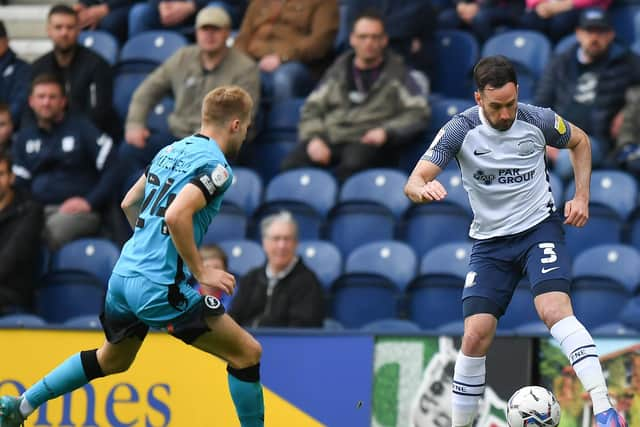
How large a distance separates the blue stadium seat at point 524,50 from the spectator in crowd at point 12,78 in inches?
176

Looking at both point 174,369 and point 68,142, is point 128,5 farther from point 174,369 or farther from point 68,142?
point 174,369

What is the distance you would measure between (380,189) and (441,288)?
1213mm

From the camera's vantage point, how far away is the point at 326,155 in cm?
1235

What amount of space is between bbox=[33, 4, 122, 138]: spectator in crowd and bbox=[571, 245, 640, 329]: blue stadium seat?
4.89 m

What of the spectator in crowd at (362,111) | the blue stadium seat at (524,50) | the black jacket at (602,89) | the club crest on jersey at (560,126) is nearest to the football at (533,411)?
the club crest on jersey at (560,126)

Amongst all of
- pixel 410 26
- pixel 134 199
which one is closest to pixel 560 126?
pixel 134 199

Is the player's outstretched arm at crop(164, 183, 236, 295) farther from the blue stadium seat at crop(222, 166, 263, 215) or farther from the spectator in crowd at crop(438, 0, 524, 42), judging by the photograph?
the spectator in crowd at crop(438, 0, 524, 42)

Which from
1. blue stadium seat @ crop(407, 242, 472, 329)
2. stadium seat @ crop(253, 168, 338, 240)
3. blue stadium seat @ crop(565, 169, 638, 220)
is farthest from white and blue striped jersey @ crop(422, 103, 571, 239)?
stadium seat @ crop(253, 168, 338, 240)

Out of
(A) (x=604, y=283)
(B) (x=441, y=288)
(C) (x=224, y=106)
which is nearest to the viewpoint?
(C) (x=224, y=106)

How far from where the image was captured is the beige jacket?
12.8 meters

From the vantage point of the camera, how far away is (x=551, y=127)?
8.10 meters

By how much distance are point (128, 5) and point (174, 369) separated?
6.28 m

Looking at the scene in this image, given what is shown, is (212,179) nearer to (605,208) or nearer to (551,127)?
(551,127)

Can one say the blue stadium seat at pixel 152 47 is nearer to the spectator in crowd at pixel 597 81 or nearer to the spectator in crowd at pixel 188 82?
the spectator in crowd at pixel 188 82
